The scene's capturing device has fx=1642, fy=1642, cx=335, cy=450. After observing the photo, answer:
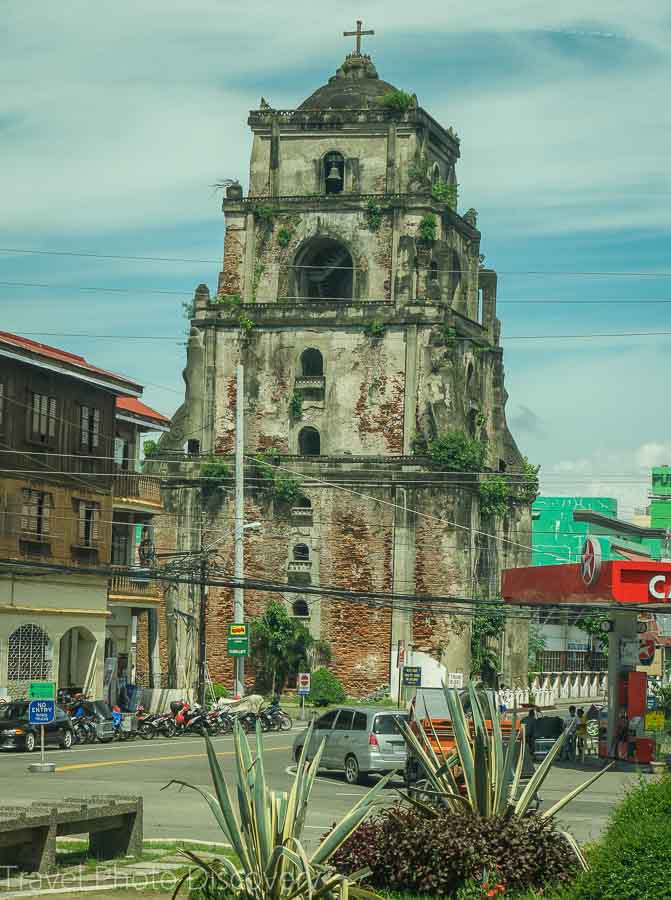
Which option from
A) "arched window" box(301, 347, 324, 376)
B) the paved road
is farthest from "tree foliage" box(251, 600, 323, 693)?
the paved road

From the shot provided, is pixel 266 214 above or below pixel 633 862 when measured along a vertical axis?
above

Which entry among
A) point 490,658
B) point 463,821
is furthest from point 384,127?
point 463,821

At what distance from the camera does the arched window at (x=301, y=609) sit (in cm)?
6788

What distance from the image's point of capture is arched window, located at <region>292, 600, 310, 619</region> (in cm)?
6788

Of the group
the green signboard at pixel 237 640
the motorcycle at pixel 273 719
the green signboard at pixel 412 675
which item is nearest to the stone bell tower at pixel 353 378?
the green signboard at pixel 412 675

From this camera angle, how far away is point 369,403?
6831 centimetres

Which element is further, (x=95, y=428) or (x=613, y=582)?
(x=95, y=428)

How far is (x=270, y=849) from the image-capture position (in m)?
12.5

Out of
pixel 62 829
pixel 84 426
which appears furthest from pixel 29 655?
pixel 62 829

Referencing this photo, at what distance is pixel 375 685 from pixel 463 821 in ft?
172

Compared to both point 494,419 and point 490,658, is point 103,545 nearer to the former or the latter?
point 490,658

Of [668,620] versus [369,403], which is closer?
[369,403]

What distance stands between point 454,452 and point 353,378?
5442mm

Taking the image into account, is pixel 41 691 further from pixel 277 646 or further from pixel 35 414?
pixel 277 646
